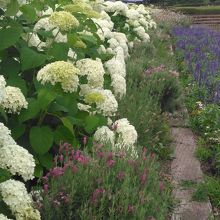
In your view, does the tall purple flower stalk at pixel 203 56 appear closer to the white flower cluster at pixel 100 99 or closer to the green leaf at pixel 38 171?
the white flower cluster at pixel 100 99

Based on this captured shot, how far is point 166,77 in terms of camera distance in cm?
671

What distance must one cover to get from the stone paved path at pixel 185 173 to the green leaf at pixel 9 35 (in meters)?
1.62

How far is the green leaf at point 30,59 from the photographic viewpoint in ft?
11.5

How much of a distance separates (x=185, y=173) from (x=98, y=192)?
2.21 m

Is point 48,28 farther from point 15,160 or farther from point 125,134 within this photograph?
point 15,160

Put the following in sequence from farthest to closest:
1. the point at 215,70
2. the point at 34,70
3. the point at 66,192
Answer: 1. the point at 215,70
2. the point at 34,70
3. the point at 66,192

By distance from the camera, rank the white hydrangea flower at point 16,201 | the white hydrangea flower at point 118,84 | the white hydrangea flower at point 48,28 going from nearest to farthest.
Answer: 1. the white hydrangea flower at point 16,201
2. the white hydrangea flower at point 48,28
3. the white hydrangea flower at point 118,84

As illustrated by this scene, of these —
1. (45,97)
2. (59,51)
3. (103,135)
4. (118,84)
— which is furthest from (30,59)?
(118,84)

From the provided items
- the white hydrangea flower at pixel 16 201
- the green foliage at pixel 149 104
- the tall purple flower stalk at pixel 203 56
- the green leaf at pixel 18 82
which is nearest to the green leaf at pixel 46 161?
the green leaf at pixel 18 82

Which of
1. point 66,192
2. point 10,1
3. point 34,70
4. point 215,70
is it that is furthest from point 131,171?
point 215,70

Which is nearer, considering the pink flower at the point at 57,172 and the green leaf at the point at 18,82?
the pink flower at the point at 57,172

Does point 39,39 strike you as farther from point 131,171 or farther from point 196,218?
point 196,218

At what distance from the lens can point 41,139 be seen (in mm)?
3281

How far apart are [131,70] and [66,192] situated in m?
3.75
